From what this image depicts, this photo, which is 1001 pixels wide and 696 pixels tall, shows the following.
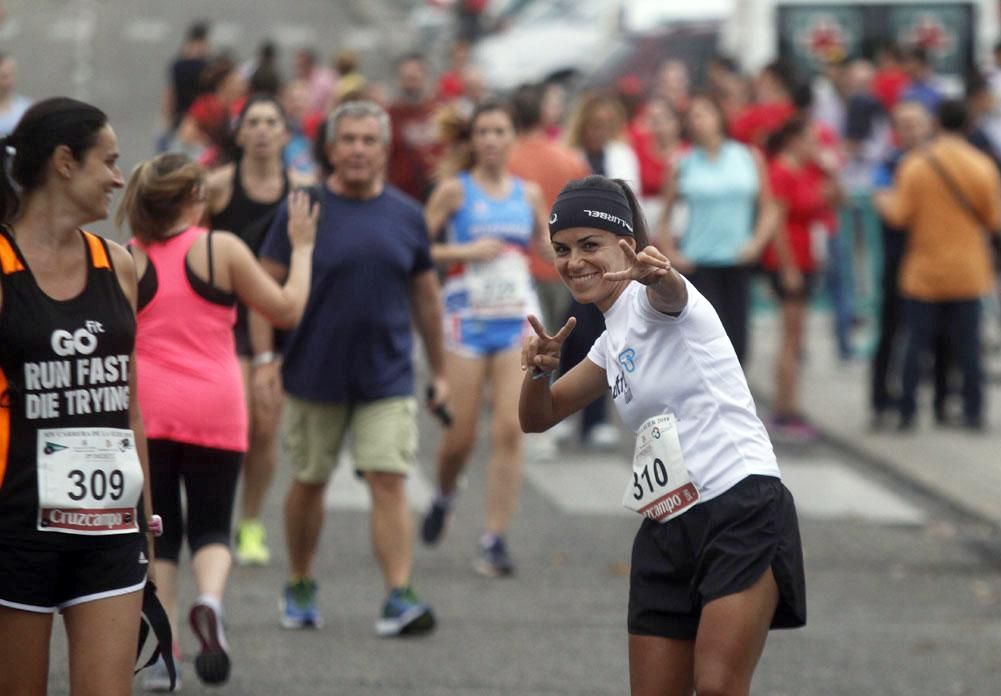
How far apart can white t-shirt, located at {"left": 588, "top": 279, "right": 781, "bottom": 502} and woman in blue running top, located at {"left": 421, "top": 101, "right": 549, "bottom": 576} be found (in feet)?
14.3

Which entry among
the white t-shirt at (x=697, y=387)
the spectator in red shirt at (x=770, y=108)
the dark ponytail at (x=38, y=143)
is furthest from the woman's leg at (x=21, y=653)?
the spectator in red shirt at (x=770, y=108)

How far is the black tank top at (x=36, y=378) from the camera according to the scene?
16.0 ft

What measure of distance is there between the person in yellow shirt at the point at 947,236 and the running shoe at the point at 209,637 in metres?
7.36

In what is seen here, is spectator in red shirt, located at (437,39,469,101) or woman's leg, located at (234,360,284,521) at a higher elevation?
spectator in red shirt, located at (437,39,469,101)

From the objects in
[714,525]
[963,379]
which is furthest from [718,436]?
[963,379]

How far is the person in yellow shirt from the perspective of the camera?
1295 cm

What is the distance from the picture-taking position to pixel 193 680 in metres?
7.33

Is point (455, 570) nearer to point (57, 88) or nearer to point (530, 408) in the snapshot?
point (530, 408)

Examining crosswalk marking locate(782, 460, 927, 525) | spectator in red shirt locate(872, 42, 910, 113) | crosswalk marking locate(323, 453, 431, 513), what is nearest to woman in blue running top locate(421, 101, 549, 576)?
crosswalk marking locate(323, 453, 431, 513)

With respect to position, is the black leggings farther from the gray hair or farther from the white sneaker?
the white sneaker

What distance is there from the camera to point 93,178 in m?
5.04

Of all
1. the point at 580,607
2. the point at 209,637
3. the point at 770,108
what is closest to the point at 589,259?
the point at 209,637

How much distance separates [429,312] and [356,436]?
606 mm

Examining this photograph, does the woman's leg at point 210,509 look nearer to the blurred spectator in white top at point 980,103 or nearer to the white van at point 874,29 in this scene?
the blurred spectator in white top at point 980,103
